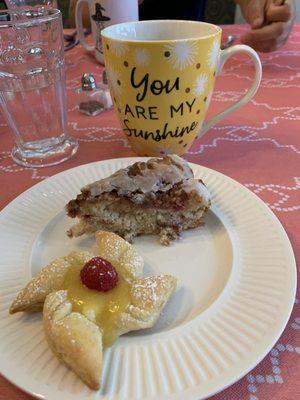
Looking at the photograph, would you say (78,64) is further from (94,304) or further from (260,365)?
(260,365)

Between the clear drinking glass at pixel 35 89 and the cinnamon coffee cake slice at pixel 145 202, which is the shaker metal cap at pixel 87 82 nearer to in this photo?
the clear drinking glass at pixel 35 89

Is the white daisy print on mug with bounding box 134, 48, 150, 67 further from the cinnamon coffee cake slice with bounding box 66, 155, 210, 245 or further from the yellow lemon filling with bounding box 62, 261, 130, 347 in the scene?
the yellow lemon filling with bounding box 62, 261, 130, 347

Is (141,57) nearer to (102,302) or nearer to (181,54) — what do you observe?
(181,54)

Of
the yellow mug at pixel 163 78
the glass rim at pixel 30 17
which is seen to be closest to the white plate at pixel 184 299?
the yellow mug at pixel 163 78

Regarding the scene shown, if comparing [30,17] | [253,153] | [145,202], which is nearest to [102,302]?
[145,202]

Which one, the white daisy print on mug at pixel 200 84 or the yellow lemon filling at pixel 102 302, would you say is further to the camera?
the white daisy print on mug at pixel 200 84

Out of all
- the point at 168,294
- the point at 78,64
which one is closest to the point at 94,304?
the point at 168,294
